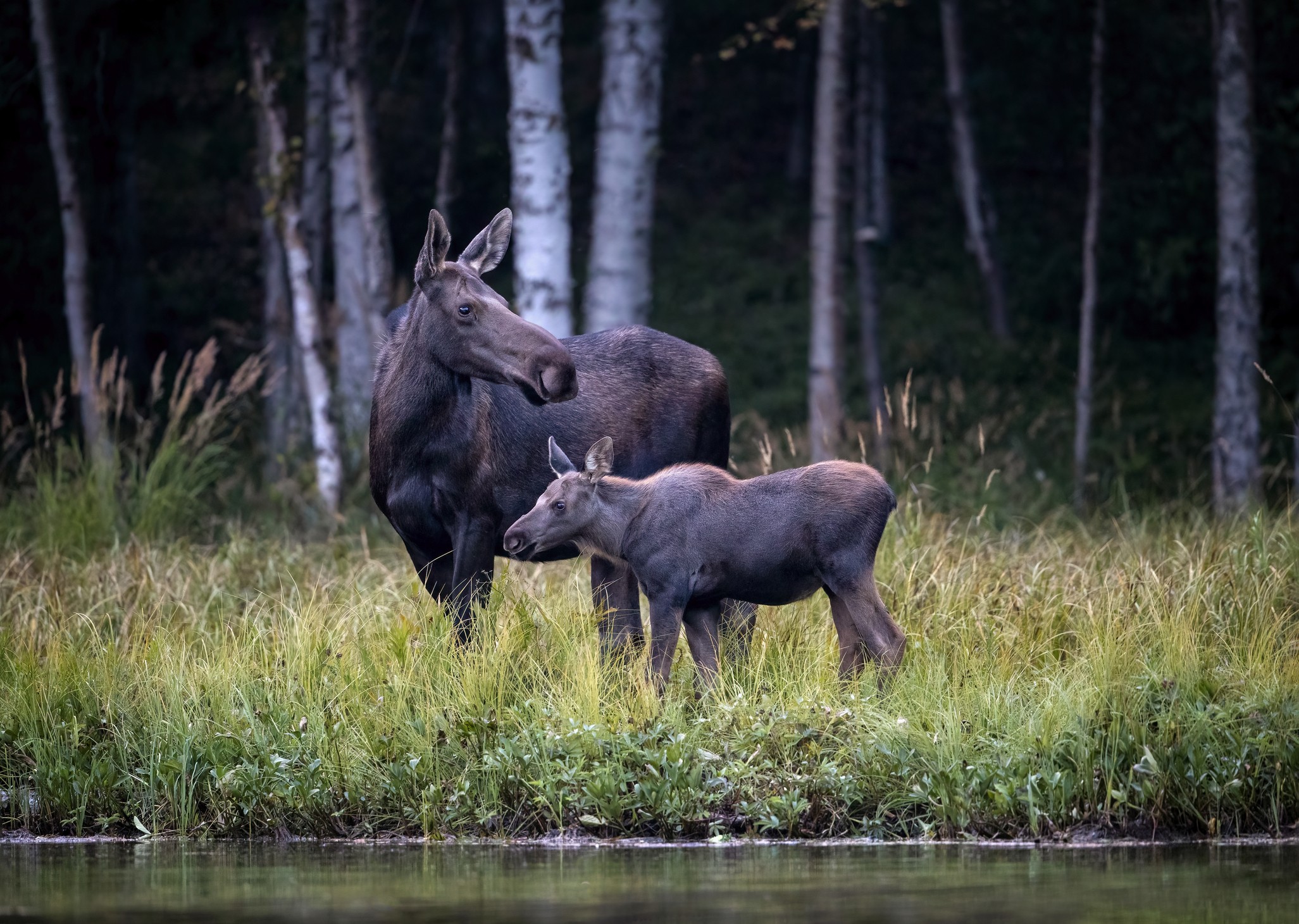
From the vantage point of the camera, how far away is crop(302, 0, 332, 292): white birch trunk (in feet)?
55.7

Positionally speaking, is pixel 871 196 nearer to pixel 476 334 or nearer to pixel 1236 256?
pixel 1236 256

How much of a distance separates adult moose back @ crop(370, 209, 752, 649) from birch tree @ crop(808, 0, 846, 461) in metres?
5.48

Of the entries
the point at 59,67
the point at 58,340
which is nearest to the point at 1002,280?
the point at 58,340

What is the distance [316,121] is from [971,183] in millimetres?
11436

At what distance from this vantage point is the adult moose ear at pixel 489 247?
830 centimetres

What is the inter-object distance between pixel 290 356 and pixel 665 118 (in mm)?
18814

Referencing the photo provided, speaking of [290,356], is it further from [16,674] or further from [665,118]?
[665,118]

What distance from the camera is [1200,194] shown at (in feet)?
72.1

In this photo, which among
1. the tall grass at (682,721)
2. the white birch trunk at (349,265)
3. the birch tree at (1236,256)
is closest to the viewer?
the tall grass at (682,721)

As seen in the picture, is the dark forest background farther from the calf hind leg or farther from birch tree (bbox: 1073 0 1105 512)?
the calf hind leg

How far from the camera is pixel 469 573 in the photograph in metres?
8.07

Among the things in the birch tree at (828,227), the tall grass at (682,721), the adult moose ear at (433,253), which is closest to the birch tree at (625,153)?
Answer: the birch tree at (828,227)

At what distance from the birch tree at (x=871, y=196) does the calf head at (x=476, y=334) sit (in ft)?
17.2

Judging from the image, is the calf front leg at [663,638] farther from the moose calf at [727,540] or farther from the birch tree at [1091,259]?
the birch tree at [1091,259]
